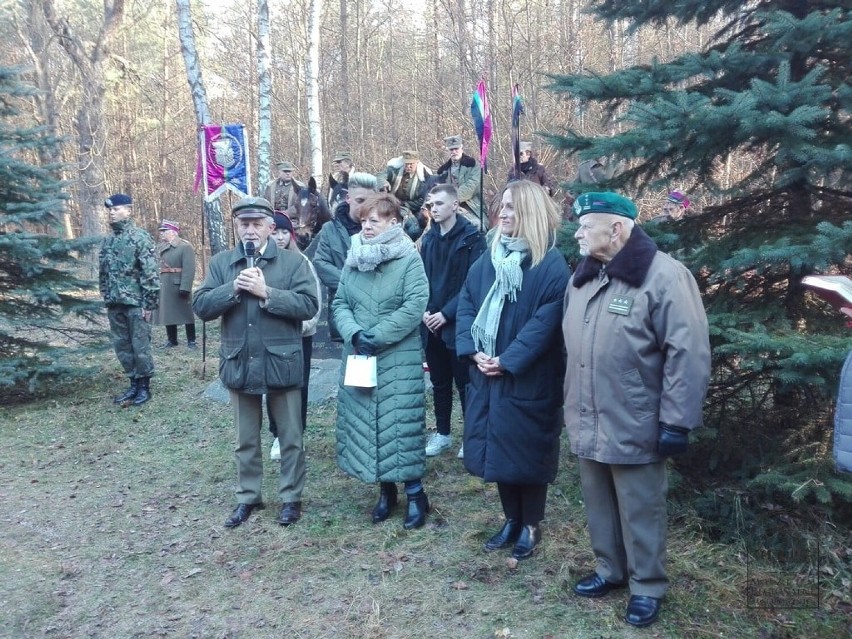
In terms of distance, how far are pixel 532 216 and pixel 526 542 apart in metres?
2.03

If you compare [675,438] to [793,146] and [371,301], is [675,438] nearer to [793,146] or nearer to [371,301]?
[793,146]

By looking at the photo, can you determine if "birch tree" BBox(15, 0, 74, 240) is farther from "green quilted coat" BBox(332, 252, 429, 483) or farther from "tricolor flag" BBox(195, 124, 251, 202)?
"green quilted coat" BBox(332, 252, 429, 483)

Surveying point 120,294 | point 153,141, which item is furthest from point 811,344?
point 153,141

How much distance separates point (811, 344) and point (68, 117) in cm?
3066

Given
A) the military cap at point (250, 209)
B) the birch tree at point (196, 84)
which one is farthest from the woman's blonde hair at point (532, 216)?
the birch tree at point (196, 84)

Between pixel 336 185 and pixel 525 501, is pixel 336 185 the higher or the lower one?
the higher one

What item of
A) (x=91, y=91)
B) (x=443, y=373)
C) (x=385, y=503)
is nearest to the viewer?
(x=385, y=503)

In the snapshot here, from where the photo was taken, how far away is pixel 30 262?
29.1ft

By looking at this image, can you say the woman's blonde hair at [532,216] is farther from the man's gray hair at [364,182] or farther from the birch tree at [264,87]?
the birch tree at [264,87]

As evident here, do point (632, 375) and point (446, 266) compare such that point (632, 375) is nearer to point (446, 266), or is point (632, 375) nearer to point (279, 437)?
point (446, 266)

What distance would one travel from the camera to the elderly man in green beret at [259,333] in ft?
16.2

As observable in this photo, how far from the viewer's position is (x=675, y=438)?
336 centimetres

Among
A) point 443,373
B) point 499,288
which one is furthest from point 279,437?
point 499,288

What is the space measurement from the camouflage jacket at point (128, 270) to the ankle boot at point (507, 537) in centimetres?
562
